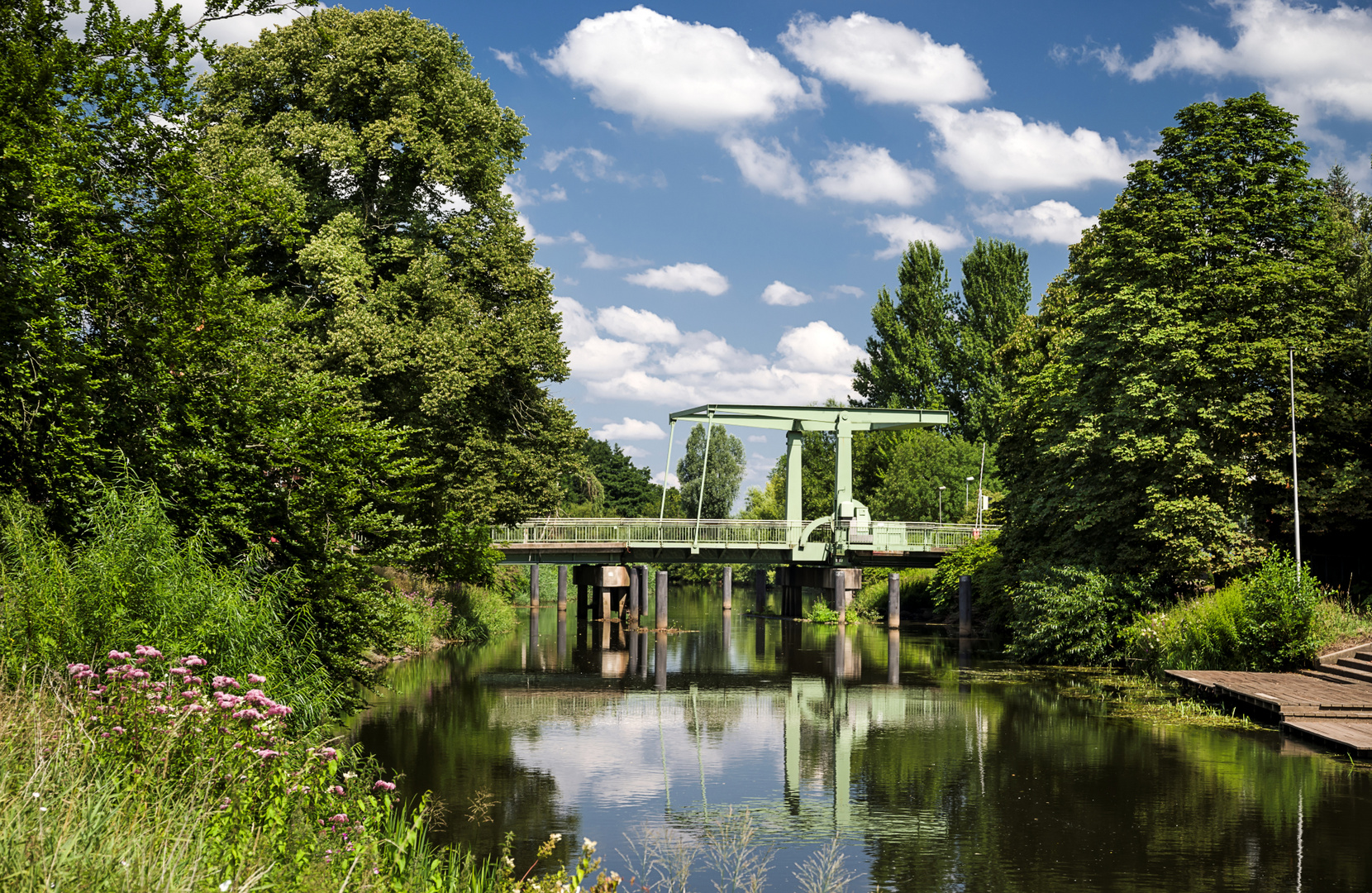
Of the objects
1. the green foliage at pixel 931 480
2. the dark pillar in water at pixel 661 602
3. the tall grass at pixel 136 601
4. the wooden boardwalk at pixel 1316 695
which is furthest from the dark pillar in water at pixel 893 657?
the tall grass at pixel 136 601

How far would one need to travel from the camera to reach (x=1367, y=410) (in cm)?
2100

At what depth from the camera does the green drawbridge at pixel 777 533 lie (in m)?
35.8

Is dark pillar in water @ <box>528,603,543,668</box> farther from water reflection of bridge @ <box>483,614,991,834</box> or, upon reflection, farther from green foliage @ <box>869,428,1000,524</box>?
green foliage @ <box>869,428,1000,524</box>

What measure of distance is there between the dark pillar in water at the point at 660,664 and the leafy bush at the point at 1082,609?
26.7 feet

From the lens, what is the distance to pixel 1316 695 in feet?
52.9

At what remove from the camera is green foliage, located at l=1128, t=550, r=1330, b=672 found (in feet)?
60.7

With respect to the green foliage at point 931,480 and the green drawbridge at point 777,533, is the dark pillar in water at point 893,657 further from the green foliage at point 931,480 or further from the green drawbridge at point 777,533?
the green foliage at point 931,480

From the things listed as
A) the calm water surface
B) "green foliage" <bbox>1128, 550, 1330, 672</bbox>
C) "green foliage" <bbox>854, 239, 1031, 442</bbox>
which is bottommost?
the calm water surface

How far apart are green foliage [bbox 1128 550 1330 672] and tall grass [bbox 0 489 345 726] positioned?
1517 centimetres

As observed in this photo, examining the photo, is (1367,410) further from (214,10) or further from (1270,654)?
(214,10)

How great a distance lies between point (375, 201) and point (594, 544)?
1553 cm

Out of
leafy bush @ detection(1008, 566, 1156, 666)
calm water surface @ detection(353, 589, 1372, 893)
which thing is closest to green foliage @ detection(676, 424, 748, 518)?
leafy bush @ detection(1008, 566, 1156, 666)

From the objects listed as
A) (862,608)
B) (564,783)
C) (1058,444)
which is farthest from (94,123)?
(862,608)

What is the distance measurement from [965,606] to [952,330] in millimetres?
23879
